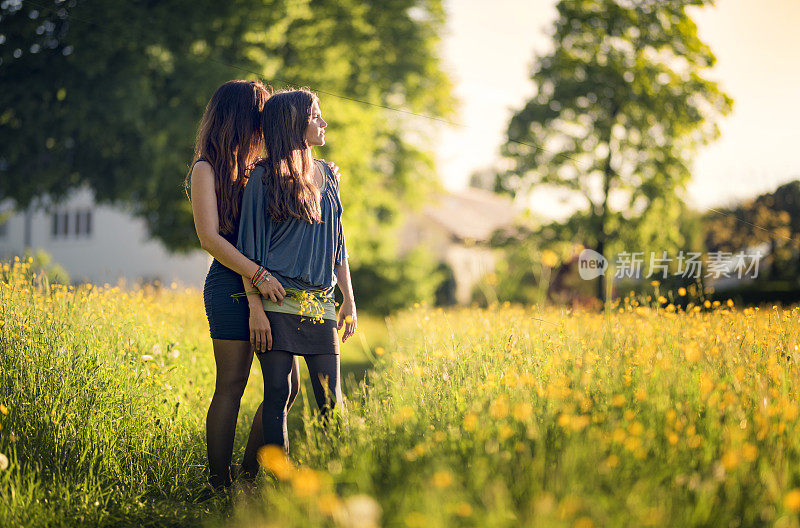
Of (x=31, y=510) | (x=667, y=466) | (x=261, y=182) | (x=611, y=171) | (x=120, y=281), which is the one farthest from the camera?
(x=611, y=171)

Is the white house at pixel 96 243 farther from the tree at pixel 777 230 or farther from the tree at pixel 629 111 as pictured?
the tree at pixel 777 230

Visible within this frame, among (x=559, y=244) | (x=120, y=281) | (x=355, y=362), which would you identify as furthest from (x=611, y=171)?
(x=120, y=281)

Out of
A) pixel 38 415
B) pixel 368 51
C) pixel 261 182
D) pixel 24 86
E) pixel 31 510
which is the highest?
pixel 368 51

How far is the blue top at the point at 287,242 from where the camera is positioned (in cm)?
317

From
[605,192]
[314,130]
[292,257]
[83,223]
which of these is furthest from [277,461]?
[83,223]

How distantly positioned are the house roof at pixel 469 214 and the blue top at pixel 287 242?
24011 millimetres

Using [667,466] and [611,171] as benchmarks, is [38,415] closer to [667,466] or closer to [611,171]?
[667,466]

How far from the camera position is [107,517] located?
3107mm

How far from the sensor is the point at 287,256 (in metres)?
3.20

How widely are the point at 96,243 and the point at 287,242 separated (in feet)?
89.7

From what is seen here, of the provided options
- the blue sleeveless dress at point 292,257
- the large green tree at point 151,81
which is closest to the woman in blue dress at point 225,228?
the blue sleeveless dress at point 292,257

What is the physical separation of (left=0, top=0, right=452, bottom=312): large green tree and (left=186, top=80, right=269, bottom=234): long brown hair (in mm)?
6558

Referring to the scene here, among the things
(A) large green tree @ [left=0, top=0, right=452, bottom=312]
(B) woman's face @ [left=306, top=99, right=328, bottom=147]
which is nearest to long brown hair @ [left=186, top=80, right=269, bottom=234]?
(B) woman's face @ [left=306, top=99, right=328, bottom=147]

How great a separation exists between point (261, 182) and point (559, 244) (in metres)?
10.5
